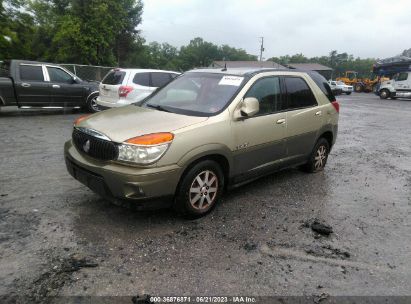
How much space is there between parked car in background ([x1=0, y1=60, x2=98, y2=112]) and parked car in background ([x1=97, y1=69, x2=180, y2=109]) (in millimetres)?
1949

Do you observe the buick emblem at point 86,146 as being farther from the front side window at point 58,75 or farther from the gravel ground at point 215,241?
the front side window at point 58,75

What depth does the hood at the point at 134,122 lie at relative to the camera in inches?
147

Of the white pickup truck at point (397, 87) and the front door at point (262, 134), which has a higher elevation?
the front door at point (262, 134)

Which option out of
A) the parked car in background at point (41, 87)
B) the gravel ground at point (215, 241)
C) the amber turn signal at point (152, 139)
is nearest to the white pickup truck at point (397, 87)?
the parked car in background at point (41, 87)

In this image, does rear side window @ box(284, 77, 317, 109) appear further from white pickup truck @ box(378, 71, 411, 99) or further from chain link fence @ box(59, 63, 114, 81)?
white pickup truck @ box(378, 71, 411, 99)

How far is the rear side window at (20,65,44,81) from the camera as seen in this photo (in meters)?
11.0

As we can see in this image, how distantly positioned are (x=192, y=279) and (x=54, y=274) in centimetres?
115

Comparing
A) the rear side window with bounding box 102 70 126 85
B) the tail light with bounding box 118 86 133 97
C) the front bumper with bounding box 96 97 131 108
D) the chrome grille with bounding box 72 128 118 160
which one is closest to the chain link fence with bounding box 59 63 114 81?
the rear side window with bounding box 102 70 126 85

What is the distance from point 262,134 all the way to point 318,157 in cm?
195

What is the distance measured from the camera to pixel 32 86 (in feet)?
36.5

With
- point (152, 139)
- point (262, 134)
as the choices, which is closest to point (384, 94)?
point (262, 134)

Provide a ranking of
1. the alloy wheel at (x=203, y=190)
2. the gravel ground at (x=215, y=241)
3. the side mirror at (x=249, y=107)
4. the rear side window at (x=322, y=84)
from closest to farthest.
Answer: the gravel ground at (x=215, y=241)
the alloy wheel at (x=203, y=190)
the side mirror at (x=249, y=107)
the rear side window at (x=322, y=84)

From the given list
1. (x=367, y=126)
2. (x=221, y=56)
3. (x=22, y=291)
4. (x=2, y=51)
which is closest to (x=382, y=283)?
(x=22, y=291)

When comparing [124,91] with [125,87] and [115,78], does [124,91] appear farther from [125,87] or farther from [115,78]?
[115,78]
